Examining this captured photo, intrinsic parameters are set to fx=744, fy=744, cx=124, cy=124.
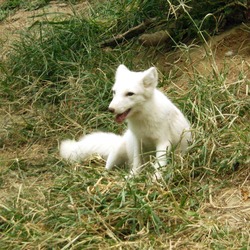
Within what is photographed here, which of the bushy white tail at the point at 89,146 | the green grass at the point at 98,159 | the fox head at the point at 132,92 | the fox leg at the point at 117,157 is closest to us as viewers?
the green grass at the point at 98,159

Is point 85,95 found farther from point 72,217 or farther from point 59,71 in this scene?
point 72,217

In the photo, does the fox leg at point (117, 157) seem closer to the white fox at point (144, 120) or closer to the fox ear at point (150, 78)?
the white fox at point (144, 120)

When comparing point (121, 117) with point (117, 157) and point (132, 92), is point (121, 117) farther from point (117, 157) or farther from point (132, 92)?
→ point (117, 157)

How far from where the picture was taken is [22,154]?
6.96 m

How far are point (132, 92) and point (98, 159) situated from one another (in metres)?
0.93

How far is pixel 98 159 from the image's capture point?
647 cm

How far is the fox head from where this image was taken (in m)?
5.74

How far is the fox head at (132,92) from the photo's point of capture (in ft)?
18.8

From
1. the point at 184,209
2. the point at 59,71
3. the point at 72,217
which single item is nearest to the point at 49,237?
the point at 72,217

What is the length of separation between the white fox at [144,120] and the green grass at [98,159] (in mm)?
153

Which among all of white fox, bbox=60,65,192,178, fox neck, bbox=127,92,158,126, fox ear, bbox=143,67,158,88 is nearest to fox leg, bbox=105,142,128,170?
white fox, bbox=60,65,192,178

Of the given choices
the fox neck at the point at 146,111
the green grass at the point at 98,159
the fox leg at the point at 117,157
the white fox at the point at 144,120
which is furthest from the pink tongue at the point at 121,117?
the fox leg at the point at 117,157

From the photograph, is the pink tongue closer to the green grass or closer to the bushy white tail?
the green grass

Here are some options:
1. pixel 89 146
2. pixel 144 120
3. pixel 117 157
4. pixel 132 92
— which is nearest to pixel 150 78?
pixel 132 92
